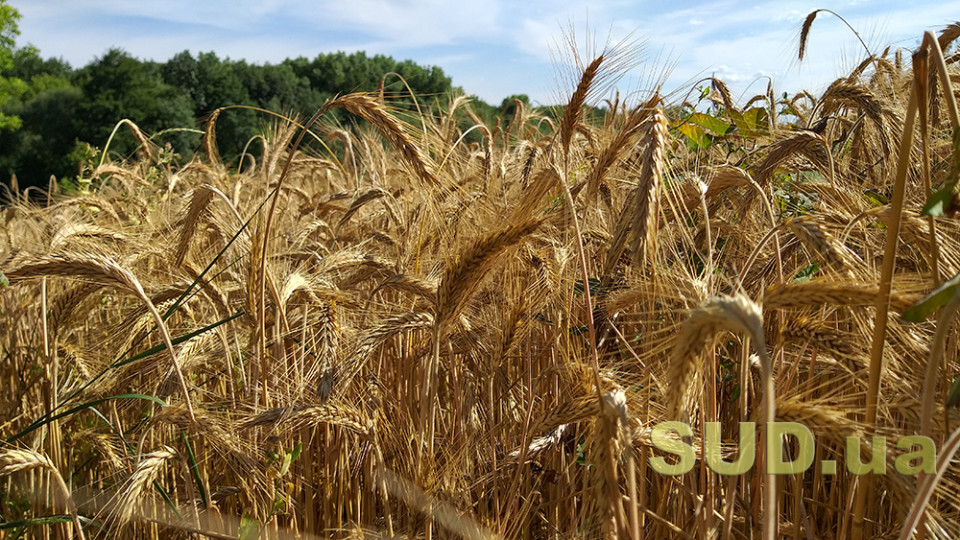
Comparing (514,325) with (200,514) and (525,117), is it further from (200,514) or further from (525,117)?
(525,117)

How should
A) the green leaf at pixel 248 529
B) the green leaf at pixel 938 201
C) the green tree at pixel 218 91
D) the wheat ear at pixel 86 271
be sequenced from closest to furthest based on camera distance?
the green leaf at pixel 938 201 → the wheat ear at pixel 86 271 → the green leaf at pixel 248 529 → the green tree at pixel 218 91

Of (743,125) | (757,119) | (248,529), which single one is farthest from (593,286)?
(248,529)

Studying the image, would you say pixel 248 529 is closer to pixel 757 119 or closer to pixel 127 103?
pixel 757 119

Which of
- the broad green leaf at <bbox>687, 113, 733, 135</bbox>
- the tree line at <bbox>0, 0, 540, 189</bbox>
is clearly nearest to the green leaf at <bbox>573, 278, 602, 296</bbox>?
the broad green leaf at <bbox>687, 113, 733, 135</bbox>

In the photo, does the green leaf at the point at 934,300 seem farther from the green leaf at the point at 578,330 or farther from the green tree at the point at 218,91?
the green tree at the point at 218,91

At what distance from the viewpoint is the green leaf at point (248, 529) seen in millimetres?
1760

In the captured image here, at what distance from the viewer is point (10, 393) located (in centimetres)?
293

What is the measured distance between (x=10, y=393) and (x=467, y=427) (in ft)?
7.16

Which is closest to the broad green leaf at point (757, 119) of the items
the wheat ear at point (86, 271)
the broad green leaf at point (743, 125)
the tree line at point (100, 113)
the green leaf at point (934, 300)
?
the broad green leaf at point (743, 125)

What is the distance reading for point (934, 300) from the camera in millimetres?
766

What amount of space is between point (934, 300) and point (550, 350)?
1.55m

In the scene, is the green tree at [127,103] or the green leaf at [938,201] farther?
the green tree at [127,103]

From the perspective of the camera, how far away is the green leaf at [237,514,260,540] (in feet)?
5.77

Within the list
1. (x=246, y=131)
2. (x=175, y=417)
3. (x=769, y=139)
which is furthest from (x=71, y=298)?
(x=246, y=131)
